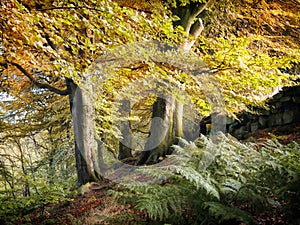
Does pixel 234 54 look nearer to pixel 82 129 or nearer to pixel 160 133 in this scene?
pixel 160 133

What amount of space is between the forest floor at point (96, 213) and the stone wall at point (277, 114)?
62 cm

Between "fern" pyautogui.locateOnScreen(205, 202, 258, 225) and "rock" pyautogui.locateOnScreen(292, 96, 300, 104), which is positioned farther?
"rock" pyautogui.locateOnScreen(292, 96, 300, 104)

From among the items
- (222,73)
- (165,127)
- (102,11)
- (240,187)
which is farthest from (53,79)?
(240,187)

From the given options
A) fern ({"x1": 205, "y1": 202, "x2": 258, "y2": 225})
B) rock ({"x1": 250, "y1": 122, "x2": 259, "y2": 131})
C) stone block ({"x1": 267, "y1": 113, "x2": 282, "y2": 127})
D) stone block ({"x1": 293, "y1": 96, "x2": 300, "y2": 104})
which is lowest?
fern ({"x1": 205, "y1": 202, "x2": 258, "y2": 225})

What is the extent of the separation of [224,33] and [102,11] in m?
7.42

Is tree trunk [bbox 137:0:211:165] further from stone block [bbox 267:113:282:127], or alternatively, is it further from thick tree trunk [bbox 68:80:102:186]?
stone block [bbox 267:113:282:127]

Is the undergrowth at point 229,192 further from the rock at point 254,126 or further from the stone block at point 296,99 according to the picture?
the rock at point 254,126

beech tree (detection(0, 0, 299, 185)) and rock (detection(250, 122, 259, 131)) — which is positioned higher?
beech tree (detection(0, 0, 299, 185))

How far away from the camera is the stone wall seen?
32.0ft

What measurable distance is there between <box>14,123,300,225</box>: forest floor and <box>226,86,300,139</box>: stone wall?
62 centimetres

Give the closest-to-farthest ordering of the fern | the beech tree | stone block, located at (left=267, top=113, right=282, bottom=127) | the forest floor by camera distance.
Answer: the fern
the forest floor
the beech tree
stone block, located at (left=267, top=113, right=282, bottom=127)

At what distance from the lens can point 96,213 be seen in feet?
14.9

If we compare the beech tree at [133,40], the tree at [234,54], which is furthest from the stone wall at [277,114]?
the beech tree at [133,40]

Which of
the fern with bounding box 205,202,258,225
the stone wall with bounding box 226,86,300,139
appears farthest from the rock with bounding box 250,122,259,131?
the fern with bounding box 205,202,258,225
